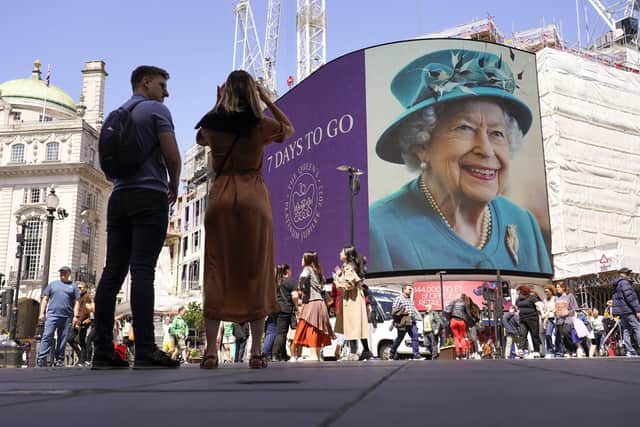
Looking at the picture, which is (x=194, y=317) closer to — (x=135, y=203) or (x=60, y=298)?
(x=60, y=298)

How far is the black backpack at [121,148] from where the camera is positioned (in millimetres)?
4539

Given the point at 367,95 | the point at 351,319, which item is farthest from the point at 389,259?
the point at 351,319

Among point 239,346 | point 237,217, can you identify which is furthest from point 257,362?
point 239,346

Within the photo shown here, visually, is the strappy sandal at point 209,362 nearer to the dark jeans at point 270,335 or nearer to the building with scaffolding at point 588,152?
the dark jeans at point 270,335

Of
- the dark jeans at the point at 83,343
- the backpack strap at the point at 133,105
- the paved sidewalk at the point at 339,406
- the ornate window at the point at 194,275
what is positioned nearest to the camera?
the paved sidewalk at the point at 339,406

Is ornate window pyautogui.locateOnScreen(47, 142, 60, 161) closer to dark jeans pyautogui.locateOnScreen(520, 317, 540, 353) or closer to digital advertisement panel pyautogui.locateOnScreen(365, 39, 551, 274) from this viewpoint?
digital advertisement panel pyautogui.locateOnScreen(365, 39, 551, 274)

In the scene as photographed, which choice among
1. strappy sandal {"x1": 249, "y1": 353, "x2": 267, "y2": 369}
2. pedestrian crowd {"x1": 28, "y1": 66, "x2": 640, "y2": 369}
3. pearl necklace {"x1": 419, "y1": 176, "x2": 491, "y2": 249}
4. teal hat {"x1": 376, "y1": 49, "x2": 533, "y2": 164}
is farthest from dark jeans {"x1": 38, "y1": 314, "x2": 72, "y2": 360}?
teal hat {"x1": 376, "y1": 49, "x2": 533, "y2": 164}

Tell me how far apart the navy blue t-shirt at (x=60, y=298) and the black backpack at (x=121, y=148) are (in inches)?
242

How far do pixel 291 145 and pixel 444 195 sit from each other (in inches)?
485

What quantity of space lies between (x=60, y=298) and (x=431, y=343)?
32.7ft

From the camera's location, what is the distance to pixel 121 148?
4.55 metres

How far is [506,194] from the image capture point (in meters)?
34.0

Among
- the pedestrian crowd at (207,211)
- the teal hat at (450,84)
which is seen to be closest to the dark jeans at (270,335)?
the pedestrian crowd at (207,211)

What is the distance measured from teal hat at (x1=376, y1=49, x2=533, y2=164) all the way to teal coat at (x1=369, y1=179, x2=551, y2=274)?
9.03 feet
